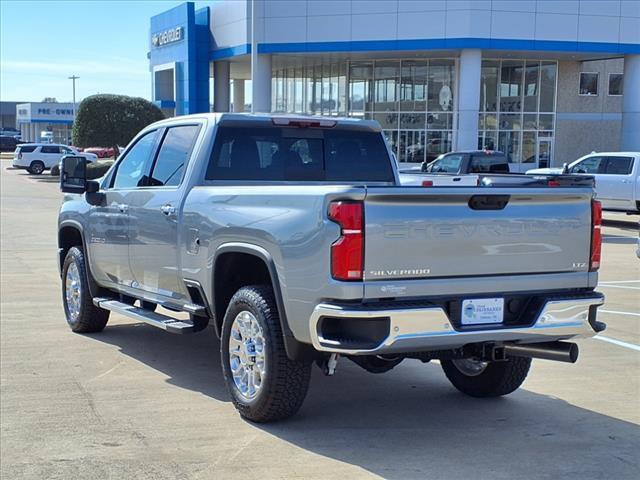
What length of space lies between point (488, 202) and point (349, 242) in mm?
990

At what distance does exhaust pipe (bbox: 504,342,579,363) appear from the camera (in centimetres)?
542

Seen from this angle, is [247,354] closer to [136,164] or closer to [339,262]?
[339,262]

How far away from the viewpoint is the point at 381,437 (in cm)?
548

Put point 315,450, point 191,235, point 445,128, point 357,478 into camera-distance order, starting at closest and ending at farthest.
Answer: point 357,478
point 315,450
point 191,235
point 445,128

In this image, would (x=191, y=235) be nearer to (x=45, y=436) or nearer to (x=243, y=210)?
(x=243, y=210)

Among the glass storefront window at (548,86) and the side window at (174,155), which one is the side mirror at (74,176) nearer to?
the side window at (174,155)

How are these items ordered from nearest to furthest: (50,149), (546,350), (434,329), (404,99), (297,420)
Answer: (434,329), (546,350), (297,420), (404,99), (50,149)

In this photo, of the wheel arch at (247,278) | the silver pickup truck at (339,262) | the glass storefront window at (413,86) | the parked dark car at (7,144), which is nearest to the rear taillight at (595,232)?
the silver pickup truck at (339,262)

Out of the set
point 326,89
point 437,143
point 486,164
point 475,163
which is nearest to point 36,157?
point 326,89

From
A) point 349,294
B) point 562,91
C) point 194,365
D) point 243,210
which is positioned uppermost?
point 562,91

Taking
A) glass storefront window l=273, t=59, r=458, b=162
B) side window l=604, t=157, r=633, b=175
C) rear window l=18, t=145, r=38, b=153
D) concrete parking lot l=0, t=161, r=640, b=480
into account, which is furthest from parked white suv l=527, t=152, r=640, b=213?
rear window l=18, t=145, r=38, b=153

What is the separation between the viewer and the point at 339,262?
4789 mm

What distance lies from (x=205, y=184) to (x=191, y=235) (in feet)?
1.51

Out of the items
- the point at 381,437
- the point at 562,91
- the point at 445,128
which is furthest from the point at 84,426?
the point at 562,91
